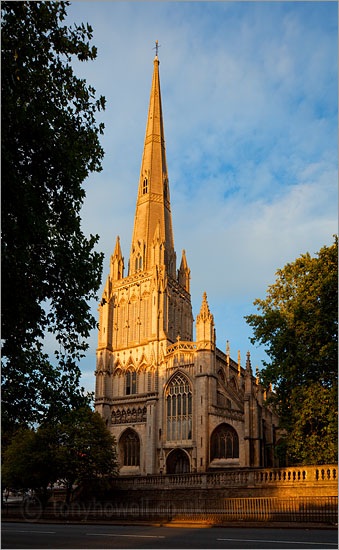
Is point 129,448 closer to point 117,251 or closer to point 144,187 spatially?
point 117,251

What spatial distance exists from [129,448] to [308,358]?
100 ft

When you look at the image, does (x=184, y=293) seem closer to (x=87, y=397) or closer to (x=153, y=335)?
(x=153, y=335)

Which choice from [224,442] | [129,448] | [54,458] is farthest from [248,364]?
[54,458]

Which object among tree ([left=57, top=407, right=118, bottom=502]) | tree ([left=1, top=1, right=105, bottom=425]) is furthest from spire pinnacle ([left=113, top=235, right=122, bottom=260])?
tree ([left=1, top=1, right=105, bottom=425])

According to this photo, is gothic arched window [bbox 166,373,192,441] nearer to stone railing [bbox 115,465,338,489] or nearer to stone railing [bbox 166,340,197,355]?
stone railing [bbox 166,340,197,355]

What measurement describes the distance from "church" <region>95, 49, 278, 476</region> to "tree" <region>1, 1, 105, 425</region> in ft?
99.8

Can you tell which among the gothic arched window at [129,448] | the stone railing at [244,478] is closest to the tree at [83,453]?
the stone railing at [244,478]

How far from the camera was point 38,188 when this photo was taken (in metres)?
13.1

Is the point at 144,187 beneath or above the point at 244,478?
above

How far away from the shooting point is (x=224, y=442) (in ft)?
143

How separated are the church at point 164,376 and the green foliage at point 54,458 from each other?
1055cm

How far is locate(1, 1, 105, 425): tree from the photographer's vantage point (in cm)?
1187

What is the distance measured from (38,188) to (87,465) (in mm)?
26289

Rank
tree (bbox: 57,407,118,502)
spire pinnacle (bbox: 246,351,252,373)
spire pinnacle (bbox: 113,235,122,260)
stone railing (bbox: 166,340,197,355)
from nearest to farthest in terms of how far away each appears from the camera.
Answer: tree (bbox: 57,407,118,502) < spire pinnacle (bbox: 246,351,252,373) < stone railing (bbox: 166,340,197,355) < spire pinnacle (bbox: 113,235,122,260)
